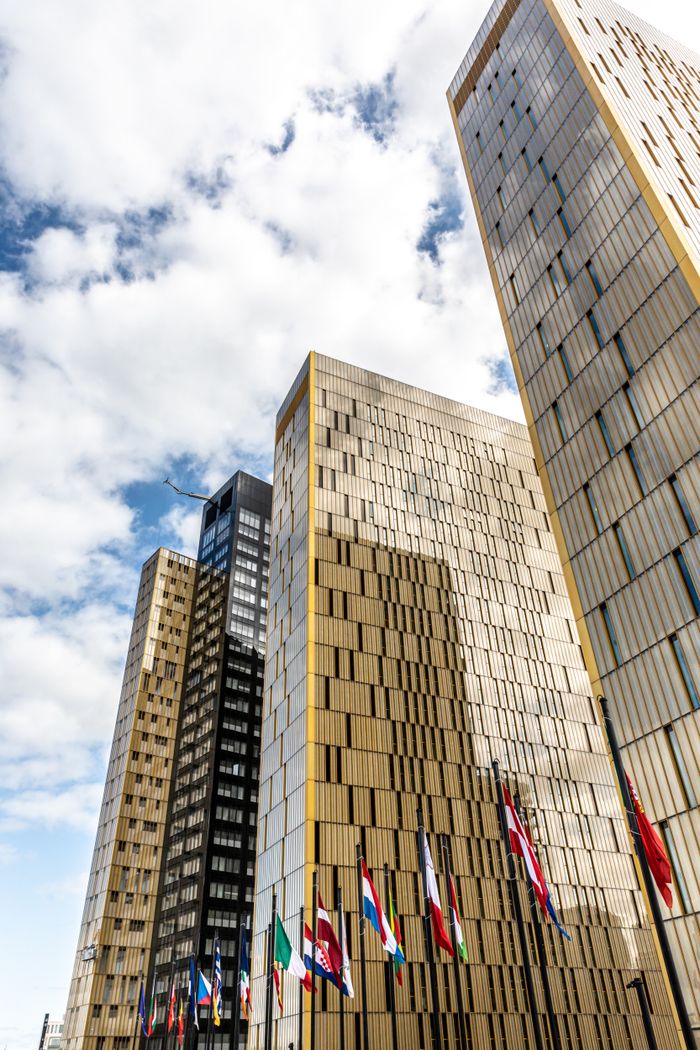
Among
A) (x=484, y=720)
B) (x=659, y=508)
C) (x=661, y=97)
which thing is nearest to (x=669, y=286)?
(x=659, y=508)

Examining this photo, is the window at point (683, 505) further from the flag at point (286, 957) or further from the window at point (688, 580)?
the flag at point (286, 957)

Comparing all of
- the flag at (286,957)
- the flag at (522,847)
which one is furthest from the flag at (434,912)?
the flag at (286,957)

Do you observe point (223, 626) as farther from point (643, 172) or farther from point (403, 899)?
point (643, 172)

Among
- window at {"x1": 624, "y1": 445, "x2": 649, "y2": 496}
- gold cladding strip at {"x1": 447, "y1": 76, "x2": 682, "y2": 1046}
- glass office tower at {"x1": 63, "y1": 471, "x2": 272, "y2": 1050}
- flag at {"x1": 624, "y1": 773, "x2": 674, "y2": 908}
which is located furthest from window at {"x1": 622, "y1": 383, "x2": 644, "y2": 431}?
glass office tower at {"x1": 63, "y1": 471, "x2": 272, "y2": 1050}

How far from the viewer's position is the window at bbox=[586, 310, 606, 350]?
38.0m

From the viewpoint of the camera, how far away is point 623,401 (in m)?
35.7

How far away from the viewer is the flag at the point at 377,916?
101 ft

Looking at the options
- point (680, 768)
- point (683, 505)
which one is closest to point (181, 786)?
point (680, 768)

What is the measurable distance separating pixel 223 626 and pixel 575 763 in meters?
60.6

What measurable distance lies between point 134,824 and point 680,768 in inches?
3851

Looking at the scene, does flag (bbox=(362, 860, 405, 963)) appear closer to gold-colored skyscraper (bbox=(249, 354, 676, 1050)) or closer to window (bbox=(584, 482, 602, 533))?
window (bbox=(584, 482, 602, 533))

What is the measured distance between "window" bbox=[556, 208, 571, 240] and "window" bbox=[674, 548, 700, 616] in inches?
Answer: 791

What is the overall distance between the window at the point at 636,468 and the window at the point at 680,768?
1003 cm

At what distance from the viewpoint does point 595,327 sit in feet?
126
